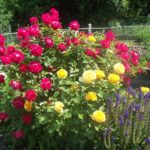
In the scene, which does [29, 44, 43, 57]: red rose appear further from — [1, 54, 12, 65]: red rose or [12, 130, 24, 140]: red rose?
[12, 130, 24, 140]: red rose

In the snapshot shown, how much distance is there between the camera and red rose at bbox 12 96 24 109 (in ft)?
14.2

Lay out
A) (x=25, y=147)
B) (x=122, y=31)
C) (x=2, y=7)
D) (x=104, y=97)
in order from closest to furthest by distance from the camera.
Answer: (x=104, y=97)
(x=25, y=147)
(x=122, y=31)
(x=2, y=7)

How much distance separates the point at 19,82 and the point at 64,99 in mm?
560

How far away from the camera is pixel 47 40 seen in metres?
4.50

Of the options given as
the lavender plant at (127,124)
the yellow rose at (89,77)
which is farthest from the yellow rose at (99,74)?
the lavender plant at (127,124)

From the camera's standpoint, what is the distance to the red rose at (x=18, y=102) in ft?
14.2

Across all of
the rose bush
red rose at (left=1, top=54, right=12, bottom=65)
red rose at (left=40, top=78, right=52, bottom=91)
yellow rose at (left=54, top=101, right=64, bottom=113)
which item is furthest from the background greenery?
yellow rose at (left=54, top=101, right=64, bottom=113)

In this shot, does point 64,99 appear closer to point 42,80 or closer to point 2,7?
point 42,80

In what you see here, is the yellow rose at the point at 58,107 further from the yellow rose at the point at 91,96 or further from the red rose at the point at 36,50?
the red rose at the point at 36,50

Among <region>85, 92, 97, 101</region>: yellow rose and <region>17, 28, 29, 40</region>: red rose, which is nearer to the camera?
<region>85, 92, 97, 101</region>: yellow rose

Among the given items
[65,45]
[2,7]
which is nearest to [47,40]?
[65,45]

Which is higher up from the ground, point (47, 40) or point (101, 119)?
point (47, 40)

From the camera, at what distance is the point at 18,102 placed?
4.34 metres

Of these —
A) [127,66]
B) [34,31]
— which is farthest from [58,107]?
[127,66]
